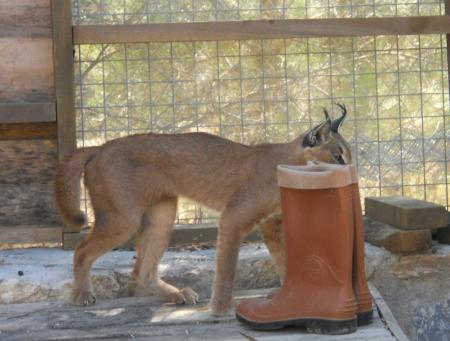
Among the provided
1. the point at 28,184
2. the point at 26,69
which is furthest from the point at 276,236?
the point at 26,69

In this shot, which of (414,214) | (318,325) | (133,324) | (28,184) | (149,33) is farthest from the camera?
(28,184)

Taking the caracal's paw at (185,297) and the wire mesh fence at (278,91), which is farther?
the wire mesh fence at (278,91)

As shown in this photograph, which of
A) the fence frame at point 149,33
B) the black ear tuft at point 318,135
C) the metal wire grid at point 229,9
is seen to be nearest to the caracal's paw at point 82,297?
the fence frame at point 149,33

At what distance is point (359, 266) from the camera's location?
17.6 ft

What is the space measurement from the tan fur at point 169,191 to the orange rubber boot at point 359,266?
3.15 ft

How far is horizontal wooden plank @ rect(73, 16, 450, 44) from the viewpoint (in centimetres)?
749

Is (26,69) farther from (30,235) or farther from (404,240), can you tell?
(404,240)

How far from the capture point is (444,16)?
7656 mm

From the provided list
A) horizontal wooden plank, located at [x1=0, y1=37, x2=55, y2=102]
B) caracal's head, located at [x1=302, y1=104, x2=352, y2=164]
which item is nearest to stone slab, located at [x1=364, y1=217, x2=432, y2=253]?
caracal's head, located at [x1=302, y1=104, x2=352, y2=164]

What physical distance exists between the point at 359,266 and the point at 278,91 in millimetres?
2777

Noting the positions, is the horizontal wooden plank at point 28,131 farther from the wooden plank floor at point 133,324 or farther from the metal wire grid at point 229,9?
the wooden plank floor at point 133,324

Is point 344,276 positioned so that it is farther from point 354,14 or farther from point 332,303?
point 354,14

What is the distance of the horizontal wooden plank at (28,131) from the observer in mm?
7672

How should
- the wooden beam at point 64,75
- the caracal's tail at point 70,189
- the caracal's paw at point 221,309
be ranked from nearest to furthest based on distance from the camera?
the caracal's paw at point 221,309 → the caracal's tail at point 70,189 → the wooden beam at point 64,75
